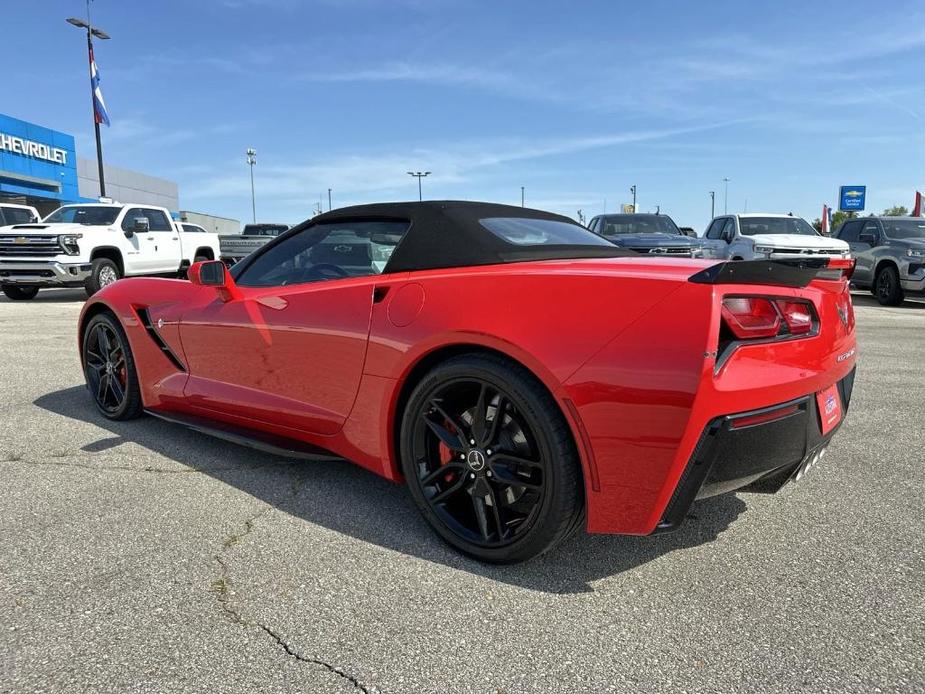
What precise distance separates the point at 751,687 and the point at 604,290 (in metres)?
1.16

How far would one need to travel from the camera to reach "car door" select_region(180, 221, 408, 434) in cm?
287

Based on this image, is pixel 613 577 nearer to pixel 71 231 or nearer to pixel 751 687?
pixel 751 687

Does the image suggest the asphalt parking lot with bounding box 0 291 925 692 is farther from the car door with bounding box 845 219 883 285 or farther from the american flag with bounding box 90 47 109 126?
the american flag with bounding box 90 47 109 126

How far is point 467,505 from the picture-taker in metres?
2.62

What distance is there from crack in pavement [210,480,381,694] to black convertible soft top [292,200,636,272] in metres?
1.21

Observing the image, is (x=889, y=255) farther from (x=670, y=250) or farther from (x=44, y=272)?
(x=44, y=272)

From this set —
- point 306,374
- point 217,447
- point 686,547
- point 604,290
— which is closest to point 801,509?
point 686,547

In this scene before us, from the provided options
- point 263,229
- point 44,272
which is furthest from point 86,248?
point 263,229

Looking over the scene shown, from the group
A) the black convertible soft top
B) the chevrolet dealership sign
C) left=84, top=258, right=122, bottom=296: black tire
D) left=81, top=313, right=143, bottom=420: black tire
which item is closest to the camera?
the black convertible soft top

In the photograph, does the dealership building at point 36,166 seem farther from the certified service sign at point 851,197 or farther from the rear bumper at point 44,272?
the certified service sign at point 851,197

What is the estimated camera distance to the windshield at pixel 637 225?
A: 1376 centimetres

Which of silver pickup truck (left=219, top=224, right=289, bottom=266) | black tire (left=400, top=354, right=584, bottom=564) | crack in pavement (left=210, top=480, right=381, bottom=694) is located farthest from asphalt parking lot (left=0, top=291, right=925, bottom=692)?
silver pickup truck (left=219, top=224, right=289, bottom=266)

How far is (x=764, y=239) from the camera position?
43.4 feet

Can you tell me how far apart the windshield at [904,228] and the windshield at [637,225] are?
457 centimetres
